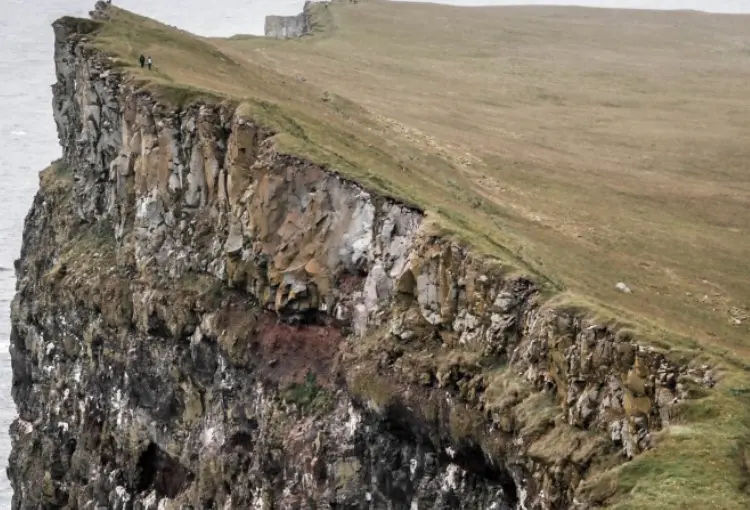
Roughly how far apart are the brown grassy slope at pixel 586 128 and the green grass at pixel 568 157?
0.18 meters

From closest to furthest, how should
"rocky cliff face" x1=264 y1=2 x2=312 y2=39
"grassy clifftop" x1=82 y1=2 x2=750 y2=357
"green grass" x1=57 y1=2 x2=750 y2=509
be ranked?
"green grass" x1=57 y1=2 x2=750 y2=509 → "grassy clifftop" x1=82 y1=2 x2=750 y2=357 → "rocky cliff face" x1=264 y1=2 x2=312 y2=39

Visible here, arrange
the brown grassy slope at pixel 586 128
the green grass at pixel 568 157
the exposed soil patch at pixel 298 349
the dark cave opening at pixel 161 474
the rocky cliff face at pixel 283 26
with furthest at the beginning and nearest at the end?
the rocky cliff face at pixel 283 26 → the dark cave opening at pixel 161 474 → the brown grassy slope at pixel 586 128 → the exposed soil patch at pixel 298 349 → the green grass at pixel 568 157

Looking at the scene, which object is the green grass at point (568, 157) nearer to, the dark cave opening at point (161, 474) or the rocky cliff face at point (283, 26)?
the rocky cliff face at point (283, 26)

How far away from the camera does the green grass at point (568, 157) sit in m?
26.6

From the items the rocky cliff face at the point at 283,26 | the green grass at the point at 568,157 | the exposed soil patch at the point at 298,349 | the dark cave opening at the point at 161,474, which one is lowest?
the dark cave opening at the point at 161,474

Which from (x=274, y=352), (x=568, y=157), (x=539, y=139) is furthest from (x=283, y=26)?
(x=274, y=352)

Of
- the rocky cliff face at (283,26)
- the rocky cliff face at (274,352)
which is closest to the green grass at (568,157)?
the rocky cliff face at (274,352)

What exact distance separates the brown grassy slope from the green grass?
177 mm

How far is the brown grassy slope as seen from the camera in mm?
39531

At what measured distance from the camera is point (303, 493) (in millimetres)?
37281

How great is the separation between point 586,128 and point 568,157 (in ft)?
38.9

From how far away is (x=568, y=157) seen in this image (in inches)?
2376

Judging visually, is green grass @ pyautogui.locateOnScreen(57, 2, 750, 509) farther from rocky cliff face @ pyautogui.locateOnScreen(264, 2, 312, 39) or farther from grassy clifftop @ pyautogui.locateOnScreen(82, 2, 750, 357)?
rocky cliff face @ pyautogui.locateOnScreen(264, 2, 312, 39)

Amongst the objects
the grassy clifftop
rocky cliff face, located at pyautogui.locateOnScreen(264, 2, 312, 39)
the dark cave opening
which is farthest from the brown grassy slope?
the dark cave opening
